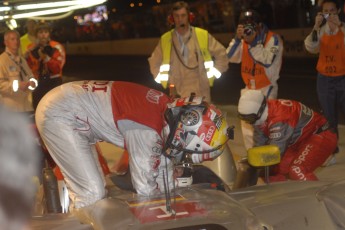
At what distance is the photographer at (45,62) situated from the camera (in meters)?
9.93

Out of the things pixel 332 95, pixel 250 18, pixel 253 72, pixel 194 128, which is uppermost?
pixel 250 18

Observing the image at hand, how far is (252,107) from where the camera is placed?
566 centimetres

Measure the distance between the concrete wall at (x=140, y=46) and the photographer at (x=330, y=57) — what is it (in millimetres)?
13845

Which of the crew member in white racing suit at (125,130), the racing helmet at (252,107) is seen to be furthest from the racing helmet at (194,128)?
the racing helmet at (252,107)

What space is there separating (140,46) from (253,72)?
27832 millimetres

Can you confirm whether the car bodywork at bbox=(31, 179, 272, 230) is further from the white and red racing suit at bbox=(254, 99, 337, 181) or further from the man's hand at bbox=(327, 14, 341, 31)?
the man's hand at bbox=(327, 14, 341, 31)

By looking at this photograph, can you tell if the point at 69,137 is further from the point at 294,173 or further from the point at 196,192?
the point at 294,173

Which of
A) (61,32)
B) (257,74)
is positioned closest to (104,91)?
(257,74)

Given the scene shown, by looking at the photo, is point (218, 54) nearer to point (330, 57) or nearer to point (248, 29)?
point (248, 29)

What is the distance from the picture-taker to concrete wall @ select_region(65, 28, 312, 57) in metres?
23.0

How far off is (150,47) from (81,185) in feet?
98.4

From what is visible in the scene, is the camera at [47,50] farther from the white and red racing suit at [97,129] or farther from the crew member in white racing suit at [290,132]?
the white and red racing suit at [97,129]

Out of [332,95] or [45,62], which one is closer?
[332,95]

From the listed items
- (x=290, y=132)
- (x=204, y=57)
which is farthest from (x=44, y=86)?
(x=290, y=132)
